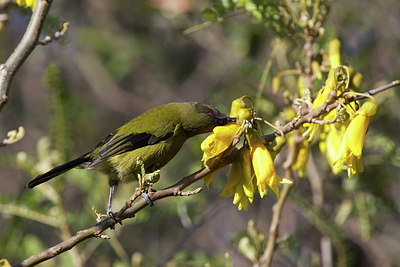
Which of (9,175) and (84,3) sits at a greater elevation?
(84,3)

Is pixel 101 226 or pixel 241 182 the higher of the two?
pixel 101 226

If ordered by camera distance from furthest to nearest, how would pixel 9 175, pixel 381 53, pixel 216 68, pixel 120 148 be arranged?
pixel 9 175 < pixel 216 68 < pixel 381 53 < pixel 120 148

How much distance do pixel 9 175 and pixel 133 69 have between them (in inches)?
115

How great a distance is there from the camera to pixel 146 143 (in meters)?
3.72

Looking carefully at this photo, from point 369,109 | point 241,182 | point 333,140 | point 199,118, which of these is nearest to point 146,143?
point 199,118

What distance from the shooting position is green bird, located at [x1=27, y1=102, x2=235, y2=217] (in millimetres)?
3660

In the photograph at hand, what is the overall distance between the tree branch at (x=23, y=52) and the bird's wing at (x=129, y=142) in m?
1.52

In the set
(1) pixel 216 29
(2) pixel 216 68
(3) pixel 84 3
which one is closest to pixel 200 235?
(2) pixel 216 68

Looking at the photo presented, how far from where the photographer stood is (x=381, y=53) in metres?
6.20

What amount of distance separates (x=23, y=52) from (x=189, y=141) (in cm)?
314

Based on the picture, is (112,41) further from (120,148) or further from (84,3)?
(120,148)

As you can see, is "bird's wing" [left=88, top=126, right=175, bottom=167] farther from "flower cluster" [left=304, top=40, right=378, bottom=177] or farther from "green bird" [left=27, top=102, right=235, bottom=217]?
"flower cluster" [left=304, top=40, right=378, bottom=177]

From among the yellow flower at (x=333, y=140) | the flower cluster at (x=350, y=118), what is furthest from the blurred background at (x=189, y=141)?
the flower cluster at (x=350, y=118)

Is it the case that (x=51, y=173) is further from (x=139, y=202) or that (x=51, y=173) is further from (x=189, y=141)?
(x=189, y=141)
